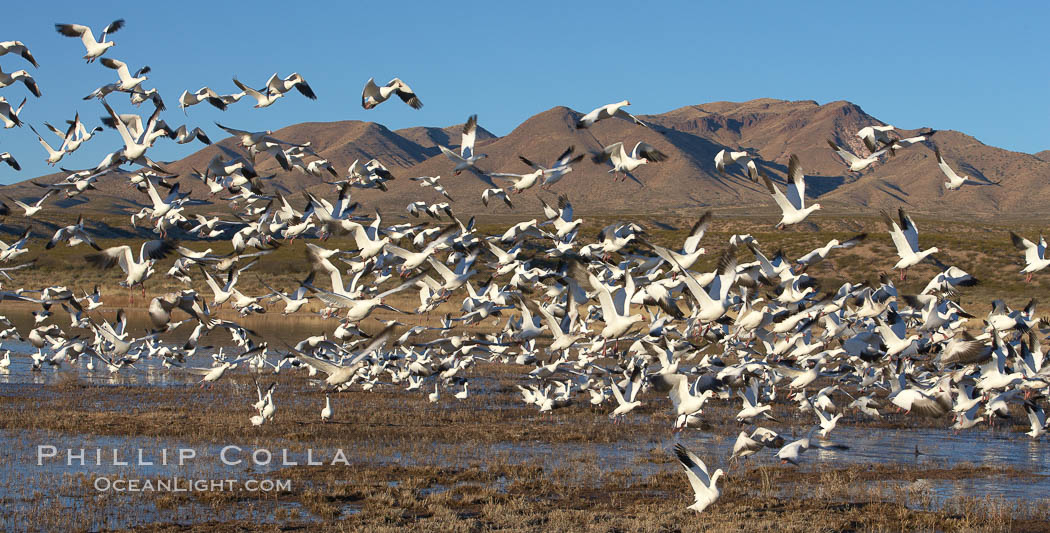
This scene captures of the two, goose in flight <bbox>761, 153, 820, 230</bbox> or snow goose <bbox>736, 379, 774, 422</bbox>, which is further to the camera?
snow goose <bbox>736, 379, 774, 422</bbox>

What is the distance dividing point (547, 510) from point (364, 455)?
192 inches

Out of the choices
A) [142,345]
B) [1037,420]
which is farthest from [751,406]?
[142,345]

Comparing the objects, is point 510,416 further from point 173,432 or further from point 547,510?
point 547,510

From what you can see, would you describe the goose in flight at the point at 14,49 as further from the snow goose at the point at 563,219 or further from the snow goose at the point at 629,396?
the snow goose at the point at 629,396

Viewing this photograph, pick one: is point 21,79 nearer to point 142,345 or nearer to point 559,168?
point 559,168

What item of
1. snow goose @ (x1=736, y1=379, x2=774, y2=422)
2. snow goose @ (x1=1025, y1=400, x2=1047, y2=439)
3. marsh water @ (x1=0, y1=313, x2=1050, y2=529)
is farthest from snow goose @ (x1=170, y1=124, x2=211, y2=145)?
snow goose @ (x1=1025, y1=400, x2=1047, y2=439)

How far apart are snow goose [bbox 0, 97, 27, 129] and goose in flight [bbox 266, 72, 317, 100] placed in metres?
4.43

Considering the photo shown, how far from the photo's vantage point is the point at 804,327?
59.0 ft

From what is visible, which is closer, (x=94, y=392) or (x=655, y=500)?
(x=655, y=500)

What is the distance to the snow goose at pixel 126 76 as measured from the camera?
699 inches

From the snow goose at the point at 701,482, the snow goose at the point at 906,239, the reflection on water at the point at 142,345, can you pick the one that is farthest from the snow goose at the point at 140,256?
the snow goose at the point at 906,239

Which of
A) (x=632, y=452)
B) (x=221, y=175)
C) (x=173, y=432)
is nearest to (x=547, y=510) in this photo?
(x=632, y=452)

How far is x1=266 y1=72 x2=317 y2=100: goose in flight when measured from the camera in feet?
61.5

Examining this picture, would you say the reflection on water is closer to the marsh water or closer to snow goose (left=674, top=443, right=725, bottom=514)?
the marsh water
